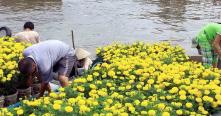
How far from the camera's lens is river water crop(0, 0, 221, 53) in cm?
1612

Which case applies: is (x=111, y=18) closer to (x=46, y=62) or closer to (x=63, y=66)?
(x=63, y=66)

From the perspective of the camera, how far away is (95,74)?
5.63 m

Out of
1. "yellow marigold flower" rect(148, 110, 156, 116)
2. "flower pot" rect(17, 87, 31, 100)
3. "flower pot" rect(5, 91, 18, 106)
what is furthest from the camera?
"flower pot" rect(17, 87, 31, 100)

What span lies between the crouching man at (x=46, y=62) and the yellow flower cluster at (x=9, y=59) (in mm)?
315

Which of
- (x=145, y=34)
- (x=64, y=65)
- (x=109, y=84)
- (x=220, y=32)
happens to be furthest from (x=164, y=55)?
(x=145, y=34)

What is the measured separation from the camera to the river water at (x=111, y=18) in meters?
16.1

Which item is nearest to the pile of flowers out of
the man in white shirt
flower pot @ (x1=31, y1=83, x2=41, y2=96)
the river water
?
A: flower pot @ (x1=31, y1=83, x2=41, y2=96)

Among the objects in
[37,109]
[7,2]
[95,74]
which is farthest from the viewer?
[7,2]

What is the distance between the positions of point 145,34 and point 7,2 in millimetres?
11182

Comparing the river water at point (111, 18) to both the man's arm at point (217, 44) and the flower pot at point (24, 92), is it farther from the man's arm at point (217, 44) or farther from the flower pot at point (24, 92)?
the man's arm at point (217, 44)

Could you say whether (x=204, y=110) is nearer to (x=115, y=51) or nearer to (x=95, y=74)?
(x=95, y=74)

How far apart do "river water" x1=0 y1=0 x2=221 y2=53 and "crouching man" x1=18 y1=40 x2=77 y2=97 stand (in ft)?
24.8

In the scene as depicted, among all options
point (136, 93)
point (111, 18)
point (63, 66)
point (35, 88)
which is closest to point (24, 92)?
point (35, 88)

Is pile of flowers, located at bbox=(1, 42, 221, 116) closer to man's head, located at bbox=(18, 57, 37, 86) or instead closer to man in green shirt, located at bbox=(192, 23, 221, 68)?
man's head, located at bbox=(18, 57, 37, 86)
